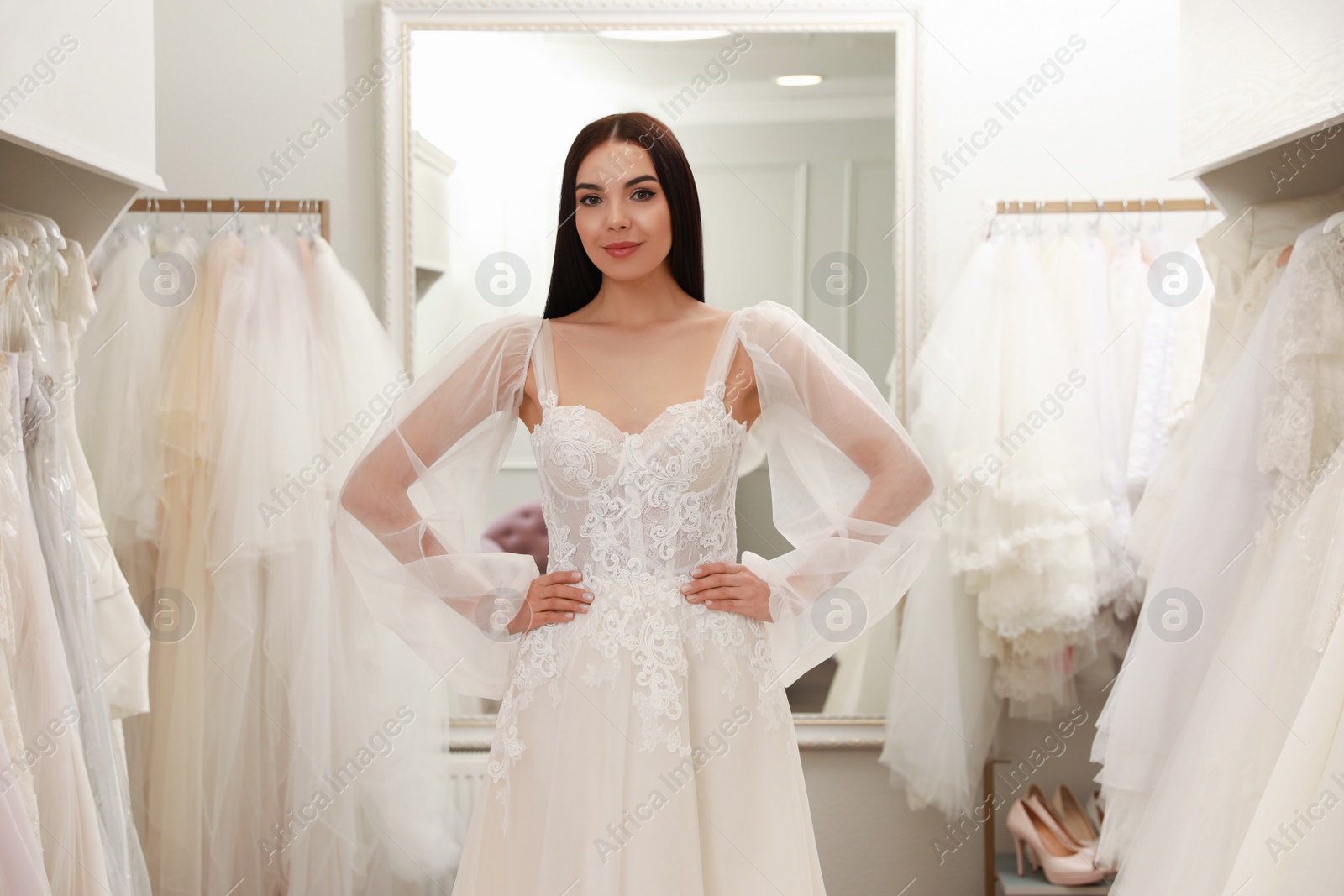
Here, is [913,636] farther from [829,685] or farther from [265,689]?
[265,689]

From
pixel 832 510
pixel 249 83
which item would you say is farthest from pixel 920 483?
pixel 249 83

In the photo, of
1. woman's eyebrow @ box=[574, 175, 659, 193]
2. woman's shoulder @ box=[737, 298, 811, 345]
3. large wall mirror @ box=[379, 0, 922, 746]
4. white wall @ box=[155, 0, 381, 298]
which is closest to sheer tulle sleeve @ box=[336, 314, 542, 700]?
woman's eyebrow @ box=[574, 175, 659, 193]

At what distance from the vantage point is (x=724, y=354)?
185 cm

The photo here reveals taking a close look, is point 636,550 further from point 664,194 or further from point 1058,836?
point 1058,836

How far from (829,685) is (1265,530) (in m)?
1.52

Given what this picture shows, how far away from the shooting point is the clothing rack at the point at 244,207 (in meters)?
3.00

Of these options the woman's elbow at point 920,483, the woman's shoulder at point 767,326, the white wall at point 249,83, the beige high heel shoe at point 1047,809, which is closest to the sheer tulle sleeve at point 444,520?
the woman's shoulder at point 767,326

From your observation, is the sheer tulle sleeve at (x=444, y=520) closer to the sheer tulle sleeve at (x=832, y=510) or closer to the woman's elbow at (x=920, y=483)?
the sheer tulle sleeve at (x=832, y=510)

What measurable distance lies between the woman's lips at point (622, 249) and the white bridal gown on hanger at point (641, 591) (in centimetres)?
20

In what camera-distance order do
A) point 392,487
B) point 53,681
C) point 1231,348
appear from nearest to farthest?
point 53,681, point 392,487, point 1231,348

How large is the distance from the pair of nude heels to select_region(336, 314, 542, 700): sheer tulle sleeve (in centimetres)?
183

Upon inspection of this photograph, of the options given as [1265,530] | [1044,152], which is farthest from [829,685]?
[1044,152]

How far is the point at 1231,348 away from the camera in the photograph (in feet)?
7.41

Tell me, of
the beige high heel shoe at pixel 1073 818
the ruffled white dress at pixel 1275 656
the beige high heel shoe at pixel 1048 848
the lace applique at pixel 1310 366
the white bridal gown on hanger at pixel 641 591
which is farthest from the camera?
the beige high heel shoe at pixel 1073 818
